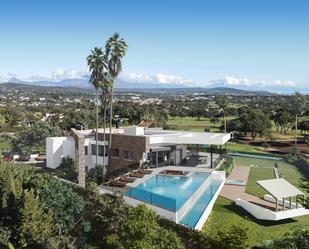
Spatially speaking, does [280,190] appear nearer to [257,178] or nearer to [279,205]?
[279,205]

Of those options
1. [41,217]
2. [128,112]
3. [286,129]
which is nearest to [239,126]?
[286,129]

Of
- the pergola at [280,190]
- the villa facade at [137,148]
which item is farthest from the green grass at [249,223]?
the villa facade at [137,148]

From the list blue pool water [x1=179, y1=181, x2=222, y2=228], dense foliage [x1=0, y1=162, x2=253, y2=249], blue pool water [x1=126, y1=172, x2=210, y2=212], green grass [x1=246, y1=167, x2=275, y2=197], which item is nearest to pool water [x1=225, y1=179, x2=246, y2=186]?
green grass [x1=246, y1=167, x2=275, y2=197]

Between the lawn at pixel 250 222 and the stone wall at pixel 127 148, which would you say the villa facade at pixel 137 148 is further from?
the lawn at pixel 250 222

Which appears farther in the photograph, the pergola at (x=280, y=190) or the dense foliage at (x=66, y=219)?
the pergola at (x=280, y=190)

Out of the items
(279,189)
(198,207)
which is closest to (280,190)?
(279,189)

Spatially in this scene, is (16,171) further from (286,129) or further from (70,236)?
(286,129)

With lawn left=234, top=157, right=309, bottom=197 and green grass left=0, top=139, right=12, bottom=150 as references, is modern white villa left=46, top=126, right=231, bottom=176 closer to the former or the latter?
lawn left=234, top=157, right=309, bottom=197
